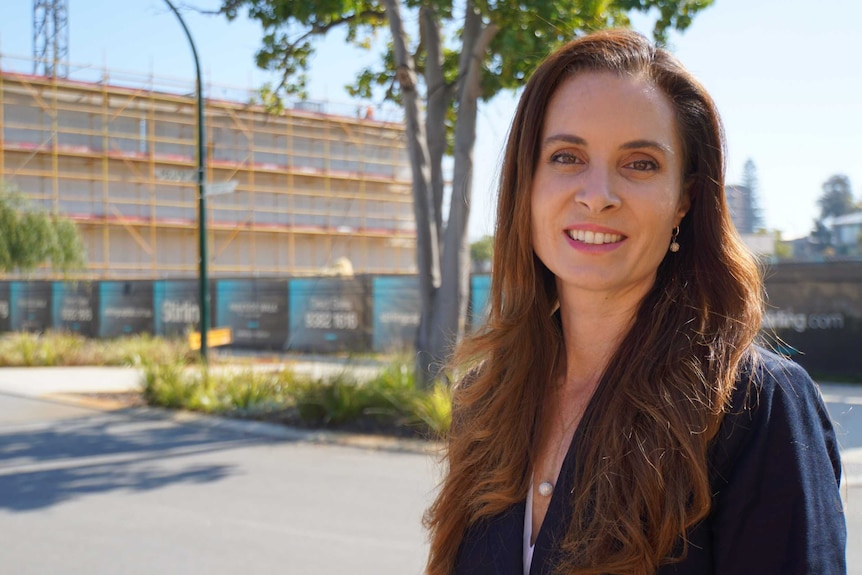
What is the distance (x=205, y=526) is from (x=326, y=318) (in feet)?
52.5

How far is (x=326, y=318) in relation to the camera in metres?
22.8

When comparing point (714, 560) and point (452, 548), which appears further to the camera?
point (452, 548)

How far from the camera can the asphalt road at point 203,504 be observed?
5.97 m

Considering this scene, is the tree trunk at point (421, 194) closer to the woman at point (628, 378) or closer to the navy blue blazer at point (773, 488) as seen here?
the woman at point (628, 378)

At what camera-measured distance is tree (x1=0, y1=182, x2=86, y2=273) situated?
29.6 m

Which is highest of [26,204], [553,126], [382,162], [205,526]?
[382,162]

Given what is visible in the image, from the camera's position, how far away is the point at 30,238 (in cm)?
2997

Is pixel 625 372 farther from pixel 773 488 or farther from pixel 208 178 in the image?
pixel 208 178

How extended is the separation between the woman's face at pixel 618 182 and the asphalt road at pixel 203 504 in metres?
4.48

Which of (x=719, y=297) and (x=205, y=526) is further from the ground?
(x=719, y=297)

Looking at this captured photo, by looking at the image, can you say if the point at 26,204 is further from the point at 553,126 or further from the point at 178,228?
the point at 553,126

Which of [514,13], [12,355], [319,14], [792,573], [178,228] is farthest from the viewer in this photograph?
[178,228]

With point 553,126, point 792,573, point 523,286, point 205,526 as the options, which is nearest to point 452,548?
point 523,286

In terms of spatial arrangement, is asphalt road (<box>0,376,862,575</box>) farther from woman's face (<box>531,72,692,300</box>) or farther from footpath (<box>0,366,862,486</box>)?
woman's face (<box>531,72,692,300</box>)
